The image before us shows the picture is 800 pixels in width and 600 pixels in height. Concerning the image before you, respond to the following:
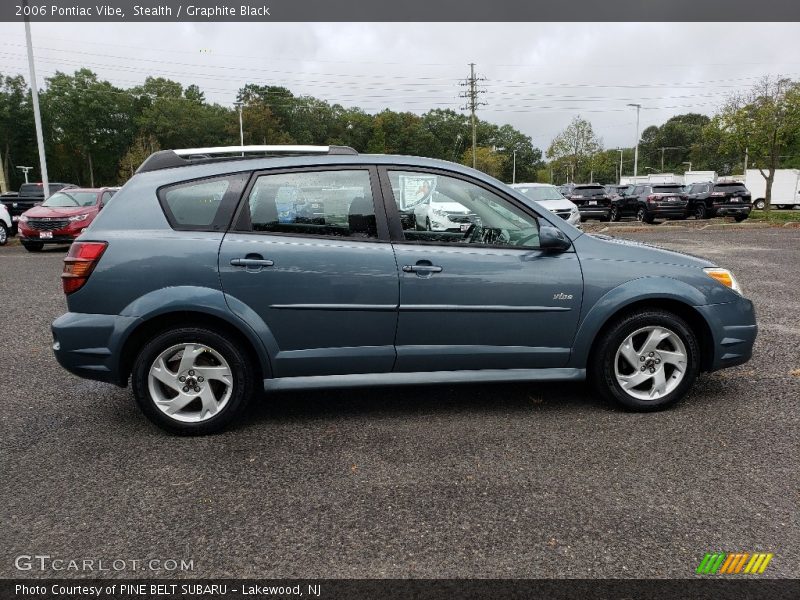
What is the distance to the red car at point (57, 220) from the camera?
617 inches

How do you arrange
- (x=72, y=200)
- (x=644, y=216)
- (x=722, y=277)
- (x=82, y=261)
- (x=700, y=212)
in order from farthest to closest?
(x=700, y=212)
(x=644, y=216)
(x=72, y=200)
(x=722, y=277)
(x=82, y=261)

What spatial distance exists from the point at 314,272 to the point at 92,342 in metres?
1.42

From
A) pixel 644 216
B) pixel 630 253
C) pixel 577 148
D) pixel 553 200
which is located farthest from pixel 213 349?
pixel 577 148

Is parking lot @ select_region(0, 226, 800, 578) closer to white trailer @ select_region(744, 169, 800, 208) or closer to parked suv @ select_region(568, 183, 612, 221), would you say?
parked suv @ select_region(568, 183, 612, 221)

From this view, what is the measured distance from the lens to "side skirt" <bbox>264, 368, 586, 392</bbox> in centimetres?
388

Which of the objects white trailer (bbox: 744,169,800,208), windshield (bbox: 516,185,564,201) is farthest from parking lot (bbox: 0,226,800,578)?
white trailer (bbox: 744,169,800,208)

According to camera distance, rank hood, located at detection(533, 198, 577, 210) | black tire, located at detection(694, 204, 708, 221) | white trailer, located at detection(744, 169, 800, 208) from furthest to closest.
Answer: white trailer, located at detection(744, 169, 800, 208), black tire, located at detection(694, 204, 708, 221), hood, located at detection(533, 198, 577, 210)

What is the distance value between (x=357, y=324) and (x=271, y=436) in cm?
88

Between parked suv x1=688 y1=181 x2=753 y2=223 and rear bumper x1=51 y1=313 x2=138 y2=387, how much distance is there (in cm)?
2574

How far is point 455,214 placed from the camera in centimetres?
412

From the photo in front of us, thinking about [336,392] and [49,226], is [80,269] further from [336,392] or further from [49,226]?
[49,226]

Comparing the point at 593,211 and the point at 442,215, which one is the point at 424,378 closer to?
the point at 442,215

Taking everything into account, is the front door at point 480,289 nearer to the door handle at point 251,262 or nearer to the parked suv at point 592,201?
the door handle at point 251,262

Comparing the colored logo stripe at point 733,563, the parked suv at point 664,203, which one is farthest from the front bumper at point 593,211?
the colored logo stripe at point 733,563
